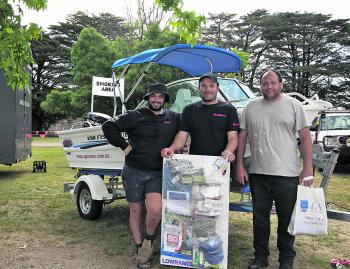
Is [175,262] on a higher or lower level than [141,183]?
lower

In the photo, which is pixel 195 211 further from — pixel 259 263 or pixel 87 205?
pixel 87 205

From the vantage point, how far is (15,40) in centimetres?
499

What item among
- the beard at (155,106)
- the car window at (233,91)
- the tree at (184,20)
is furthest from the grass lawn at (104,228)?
the tree at (184,20)

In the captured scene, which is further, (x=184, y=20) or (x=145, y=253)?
Answer: (x=184, y=20)

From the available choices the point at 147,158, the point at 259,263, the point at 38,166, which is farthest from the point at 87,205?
the point at 38,166

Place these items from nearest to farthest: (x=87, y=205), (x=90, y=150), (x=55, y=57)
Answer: (x=90, y=150) → (x=87, y=205) → (x=55, y=57)

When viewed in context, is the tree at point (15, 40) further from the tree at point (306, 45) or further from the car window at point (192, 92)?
the tree at point (306, 45)

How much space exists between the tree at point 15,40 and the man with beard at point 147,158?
1396mm

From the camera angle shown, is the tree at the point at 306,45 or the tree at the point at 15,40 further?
the tree at the point at 306,45

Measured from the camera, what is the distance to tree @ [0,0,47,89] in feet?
16.2

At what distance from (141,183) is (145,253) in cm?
78

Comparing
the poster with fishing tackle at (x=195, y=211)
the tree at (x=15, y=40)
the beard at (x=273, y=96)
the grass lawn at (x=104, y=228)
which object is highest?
the tree at (x=15, y=40)

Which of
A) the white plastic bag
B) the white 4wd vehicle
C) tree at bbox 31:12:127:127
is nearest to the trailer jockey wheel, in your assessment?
the white 4wd vehicle

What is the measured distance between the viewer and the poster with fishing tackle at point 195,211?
441cm
